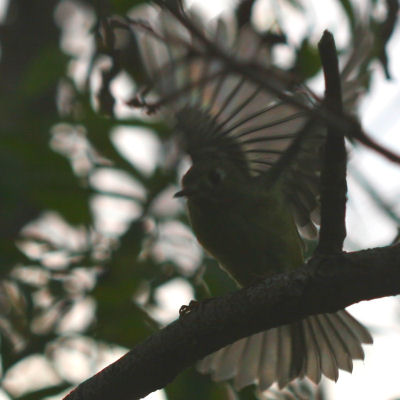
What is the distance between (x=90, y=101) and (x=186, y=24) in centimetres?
260

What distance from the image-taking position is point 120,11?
11.3 feet

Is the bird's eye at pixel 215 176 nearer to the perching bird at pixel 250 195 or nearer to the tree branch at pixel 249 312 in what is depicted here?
the perching bird at pixel 250 195

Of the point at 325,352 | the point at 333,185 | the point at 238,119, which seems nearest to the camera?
the point at 333,185

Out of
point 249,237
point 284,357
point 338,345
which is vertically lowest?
point 338,345

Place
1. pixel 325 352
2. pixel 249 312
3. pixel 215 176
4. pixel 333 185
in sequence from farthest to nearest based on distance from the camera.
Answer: pixel 325 352 → pixel 215 176 → pixel 249 312 → pixel 333 185

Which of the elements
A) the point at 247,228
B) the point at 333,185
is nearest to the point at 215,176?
the point at 247,228

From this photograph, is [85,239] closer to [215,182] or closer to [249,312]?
[215,182]

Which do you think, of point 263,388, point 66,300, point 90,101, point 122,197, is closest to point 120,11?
point 90,101

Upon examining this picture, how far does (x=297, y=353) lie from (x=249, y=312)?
4.87 ft

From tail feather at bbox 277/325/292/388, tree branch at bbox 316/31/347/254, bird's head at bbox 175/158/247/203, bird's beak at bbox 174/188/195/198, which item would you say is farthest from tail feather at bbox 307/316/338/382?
tree branch at bbox 316/31/347/254

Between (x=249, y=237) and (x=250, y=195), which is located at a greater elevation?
(x=250, y=195)

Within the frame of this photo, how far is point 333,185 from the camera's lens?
89.9 inches

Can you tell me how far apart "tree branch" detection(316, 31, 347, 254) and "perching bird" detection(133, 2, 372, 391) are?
3.10ft

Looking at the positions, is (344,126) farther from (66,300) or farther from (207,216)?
(66,300)
